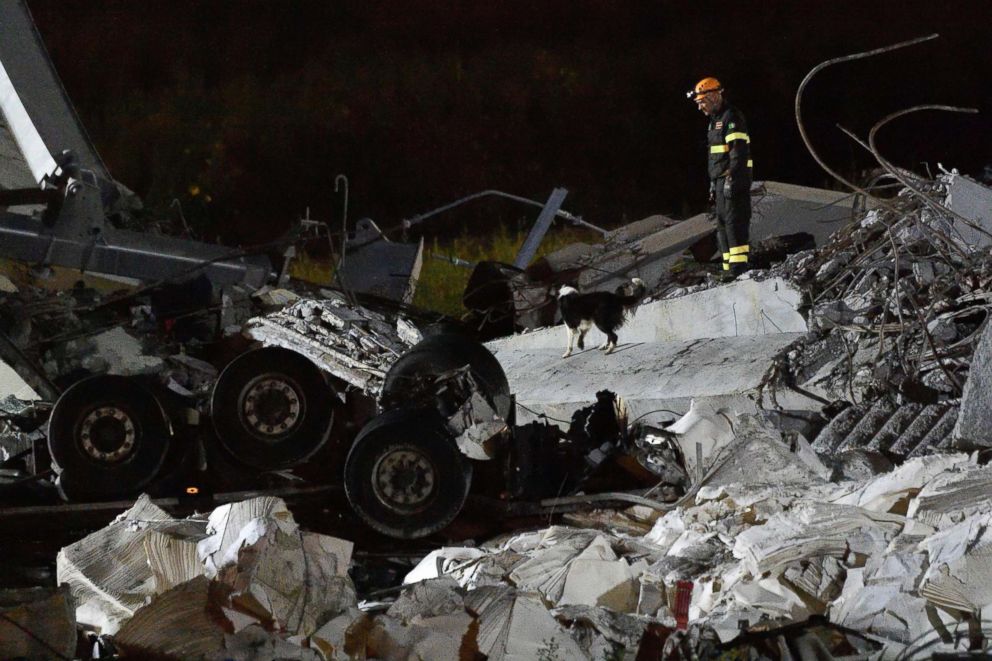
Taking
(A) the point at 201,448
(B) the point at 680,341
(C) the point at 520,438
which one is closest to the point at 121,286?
(A) the point at 201,448

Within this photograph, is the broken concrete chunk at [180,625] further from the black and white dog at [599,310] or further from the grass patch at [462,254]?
the grass patch at [462,254]

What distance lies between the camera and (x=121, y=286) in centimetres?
857

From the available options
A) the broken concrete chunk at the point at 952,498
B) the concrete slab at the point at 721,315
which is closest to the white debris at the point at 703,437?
the broken concrete chunk at the point at 952,498

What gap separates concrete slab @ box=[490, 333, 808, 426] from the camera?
26.4 ft

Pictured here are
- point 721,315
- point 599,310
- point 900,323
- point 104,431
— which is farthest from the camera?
point 599,310

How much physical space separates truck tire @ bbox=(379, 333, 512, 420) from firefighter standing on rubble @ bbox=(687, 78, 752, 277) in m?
3.07

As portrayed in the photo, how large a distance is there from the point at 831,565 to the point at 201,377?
4443mm

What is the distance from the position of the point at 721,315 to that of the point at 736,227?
3.29 ft

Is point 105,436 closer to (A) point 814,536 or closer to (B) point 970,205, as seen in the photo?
(A) point 814,536

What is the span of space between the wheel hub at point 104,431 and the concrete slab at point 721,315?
4517 mm

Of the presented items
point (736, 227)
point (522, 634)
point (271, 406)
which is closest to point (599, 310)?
point (736, 227)

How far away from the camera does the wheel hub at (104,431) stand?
7004 mm

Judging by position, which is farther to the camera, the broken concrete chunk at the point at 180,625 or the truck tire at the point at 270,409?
the truck tire at the point at 270,409

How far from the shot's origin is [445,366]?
7.46 meters
